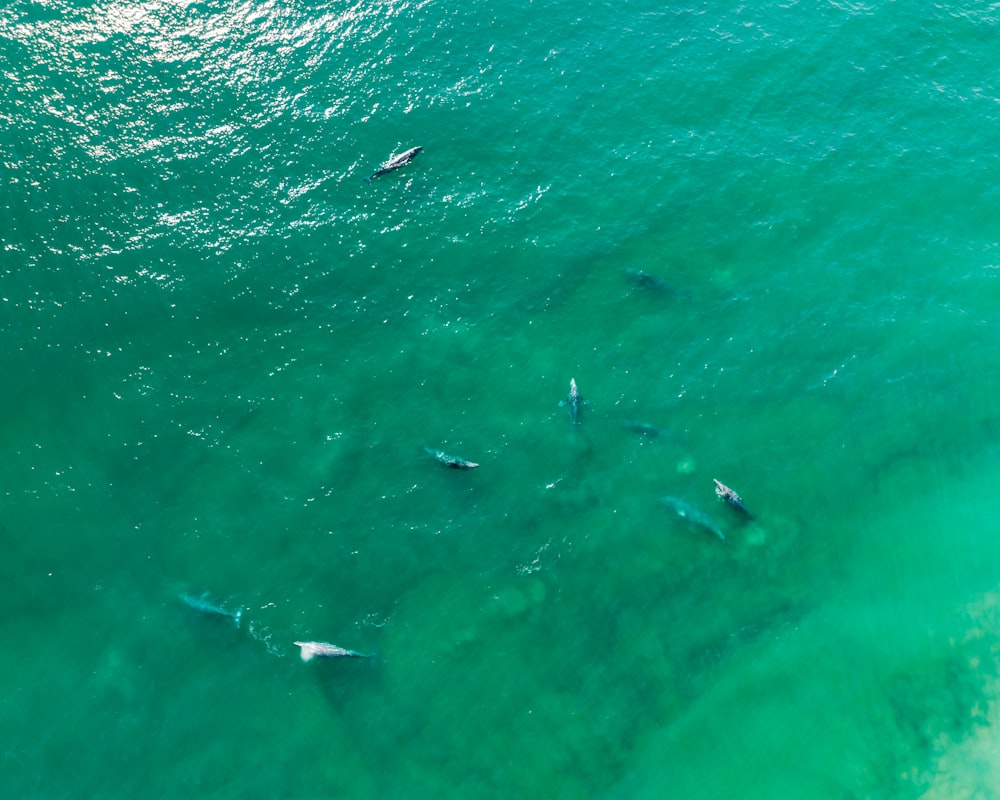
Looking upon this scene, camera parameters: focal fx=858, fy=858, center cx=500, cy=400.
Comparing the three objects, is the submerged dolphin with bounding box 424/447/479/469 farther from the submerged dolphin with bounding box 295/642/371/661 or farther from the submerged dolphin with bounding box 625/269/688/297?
the submerged dolphin with bounding box 625/269/688/297

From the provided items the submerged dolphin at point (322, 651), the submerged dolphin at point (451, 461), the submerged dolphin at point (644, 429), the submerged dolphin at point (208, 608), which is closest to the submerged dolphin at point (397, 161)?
the submerged dolphin at point (451, 461)

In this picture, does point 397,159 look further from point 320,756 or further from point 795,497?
point 320,756

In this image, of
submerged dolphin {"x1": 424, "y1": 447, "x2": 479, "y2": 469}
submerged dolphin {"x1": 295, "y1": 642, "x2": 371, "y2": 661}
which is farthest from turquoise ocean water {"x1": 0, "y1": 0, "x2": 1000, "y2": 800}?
submerged dolphin {"x1": 424, "y1": 447, "x2": 479, "y2": 469}

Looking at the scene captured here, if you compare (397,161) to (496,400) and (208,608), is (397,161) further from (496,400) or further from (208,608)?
(208,608)

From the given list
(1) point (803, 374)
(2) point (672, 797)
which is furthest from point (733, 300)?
(2) point (672, 797)

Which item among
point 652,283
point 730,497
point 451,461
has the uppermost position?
point 652,283

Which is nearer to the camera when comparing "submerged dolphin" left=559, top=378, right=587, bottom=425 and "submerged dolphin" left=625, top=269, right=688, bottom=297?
"submerged dolphin" left=559, top=378, right=587, bottom=425

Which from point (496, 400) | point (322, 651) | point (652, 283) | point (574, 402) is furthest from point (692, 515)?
point (322, 651)
